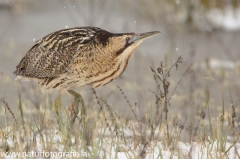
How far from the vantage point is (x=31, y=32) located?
850 centimetres

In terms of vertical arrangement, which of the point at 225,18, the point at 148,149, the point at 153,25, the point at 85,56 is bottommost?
the point at 148,149

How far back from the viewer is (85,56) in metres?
4.38

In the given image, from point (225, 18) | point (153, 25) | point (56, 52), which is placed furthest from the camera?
point (225, 18)

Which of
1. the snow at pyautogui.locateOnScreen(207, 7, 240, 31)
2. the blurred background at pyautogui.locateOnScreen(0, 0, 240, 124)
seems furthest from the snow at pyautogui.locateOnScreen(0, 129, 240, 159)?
the snow at pyautogui.locateOnScreen(207, 7, 240, 31)

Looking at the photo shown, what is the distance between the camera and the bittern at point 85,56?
4.35 metres

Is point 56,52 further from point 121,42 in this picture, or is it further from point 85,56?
point 121,42

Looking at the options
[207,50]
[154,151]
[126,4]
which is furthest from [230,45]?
[154,151]

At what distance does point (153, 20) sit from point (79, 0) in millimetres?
1483

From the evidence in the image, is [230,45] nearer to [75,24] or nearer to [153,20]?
[153,20]

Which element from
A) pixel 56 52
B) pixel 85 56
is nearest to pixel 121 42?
pixel 85 56

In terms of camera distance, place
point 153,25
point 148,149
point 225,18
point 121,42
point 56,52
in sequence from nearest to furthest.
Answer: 1. point 148,149
2. point 121,42
3. point 56,52
4. point 153,25
5. point 225,18

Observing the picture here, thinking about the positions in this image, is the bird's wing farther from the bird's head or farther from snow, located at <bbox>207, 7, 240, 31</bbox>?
snow, located at <bbox>207, 7, 240, 31</bbox>

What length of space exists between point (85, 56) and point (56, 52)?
298 mm

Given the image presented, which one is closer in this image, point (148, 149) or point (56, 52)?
point (148, 149)
